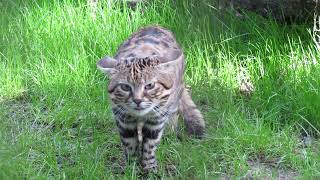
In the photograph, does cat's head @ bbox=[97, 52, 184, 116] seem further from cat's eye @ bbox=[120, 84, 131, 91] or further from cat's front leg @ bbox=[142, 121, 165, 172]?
cat's front leg @ bbox=[142, 121, 165, 172]

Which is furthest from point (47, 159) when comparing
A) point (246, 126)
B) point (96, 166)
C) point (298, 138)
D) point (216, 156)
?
point (298, 138)

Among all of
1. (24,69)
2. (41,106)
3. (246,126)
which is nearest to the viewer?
(246,126)

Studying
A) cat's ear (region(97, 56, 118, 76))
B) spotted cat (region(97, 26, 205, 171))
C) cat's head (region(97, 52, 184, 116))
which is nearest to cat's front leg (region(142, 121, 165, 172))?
spotted cat (region(97, 26, 205, 171))

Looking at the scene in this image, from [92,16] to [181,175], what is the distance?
111 inches

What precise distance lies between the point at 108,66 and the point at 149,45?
69 centimetres

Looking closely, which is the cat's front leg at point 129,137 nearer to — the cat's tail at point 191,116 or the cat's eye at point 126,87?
the cat's eye at point 126,87

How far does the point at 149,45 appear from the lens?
527 centimetres

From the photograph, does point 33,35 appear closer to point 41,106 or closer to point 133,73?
point 41,106

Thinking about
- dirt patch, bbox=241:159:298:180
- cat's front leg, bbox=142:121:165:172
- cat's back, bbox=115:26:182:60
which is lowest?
dirt patch, bbox=241:159:298:180

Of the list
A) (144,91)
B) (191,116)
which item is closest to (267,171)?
(191,116)

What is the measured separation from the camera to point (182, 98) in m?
5.64

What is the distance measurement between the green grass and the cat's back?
64 cm

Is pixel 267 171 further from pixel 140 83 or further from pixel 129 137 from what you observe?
pixel 140 83

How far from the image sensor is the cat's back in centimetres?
501
